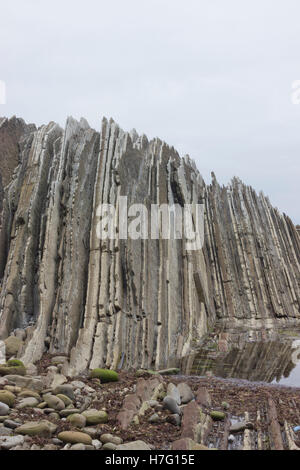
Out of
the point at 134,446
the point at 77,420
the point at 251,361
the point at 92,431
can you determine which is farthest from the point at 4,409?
the point at 251,361

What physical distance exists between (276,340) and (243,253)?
771cm

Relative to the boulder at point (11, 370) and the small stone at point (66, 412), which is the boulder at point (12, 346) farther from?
the small stone at point (66, 412)

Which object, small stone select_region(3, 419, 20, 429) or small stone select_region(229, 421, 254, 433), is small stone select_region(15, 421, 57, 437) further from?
small stone select_region(229, 421, 254, 433)

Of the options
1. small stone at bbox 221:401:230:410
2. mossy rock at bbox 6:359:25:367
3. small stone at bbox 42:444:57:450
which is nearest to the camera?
small stone at bbox 42:444:57:450

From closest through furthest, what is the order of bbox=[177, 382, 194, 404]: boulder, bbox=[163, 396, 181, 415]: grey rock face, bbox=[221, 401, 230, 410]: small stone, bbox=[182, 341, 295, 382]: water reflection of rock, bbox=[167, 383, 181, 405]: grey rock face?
bbox=[163, 396, 181, 415]: grey rock face, bbox=[221, 401, 230, 410]: small stone, bbox=[167, 383, 181, 405]: grey rock face, bbox=[177, 382, 194, 404]: boulder, bbox=[182, 341, 295, 382]: water reflection of rock

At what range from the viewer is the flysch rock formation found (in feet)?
39.3

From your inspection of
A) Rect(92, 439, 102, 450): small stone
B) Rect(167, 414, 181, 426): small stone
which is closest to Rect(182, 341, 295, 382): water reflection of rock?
Rect(167, 414, 181, 426): small stone

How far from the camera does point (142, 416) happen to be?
6887mm

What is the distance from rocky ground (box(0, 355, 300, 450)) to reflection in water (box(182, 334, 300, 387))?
1413 millimetres

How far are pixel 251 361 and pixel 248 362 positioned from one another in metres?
0.17

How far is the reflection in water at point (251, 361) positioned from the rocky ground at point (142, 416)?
4.63 feet

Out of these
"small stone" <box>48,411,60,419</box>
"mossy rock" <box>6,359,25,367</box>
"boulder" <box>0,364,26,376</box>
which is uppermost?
"mossy rock" <box>6,359,25,367</box>

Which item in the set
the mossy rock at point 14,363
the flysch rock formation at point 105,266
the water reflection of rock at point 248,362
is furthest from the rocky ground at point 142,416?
the flysch rock formation at point 105,266

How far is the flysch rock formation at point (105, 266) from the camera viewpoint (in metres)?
12.0
